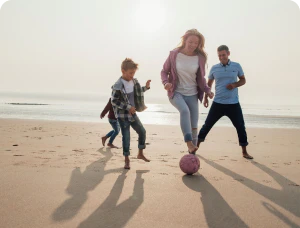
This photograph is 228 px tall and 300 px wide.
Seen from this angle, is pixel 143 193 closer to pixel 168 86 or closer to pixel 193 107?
pixel 168 86

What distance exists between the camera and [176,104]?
482 centimetres

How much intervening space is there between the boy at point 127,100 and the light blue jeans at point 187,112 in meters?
0.58

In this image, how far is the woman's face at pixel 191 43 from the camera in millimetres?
4840

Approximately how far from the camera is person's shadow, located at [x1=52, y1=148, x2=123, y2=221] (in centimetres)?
254

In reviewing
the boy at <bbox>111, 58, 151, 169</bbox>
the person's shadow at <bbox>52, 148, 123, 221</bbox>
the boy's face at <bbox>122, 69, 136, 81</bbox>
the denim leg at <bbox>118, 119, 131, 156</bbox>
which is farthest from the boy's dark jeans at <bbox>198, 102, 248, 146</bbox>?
the person's shadow at <bbox>52, 148, 123, 221</bbox>

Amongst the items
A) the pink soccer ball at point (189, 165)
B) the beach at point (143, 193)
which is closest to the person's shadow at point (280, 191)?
the beach at point (143, 193)

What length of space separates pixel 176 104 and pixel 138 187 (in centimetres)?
178

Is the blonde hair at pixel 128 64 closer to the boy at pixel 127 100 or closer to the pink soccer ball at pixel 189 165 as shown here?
the boy at pixel 127 100

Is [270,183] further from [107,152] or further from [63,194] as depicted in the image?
[107,152]

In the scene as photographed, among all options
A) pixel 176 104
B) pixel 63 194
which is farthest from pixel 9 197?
pixel 176 104

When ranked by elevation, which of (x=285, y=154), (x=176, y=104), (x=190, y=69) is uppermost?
(x=190, y=69)

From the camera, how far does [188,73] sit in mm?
4934

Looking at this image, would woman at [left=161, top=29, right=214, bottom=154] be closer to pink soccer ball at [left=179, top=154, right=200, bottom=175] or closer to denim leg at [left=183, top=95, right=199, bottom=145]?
denim leg at [left=183, top=95, right=199, bottom=145]

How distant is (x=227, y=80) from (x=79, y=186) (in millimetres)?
3584
